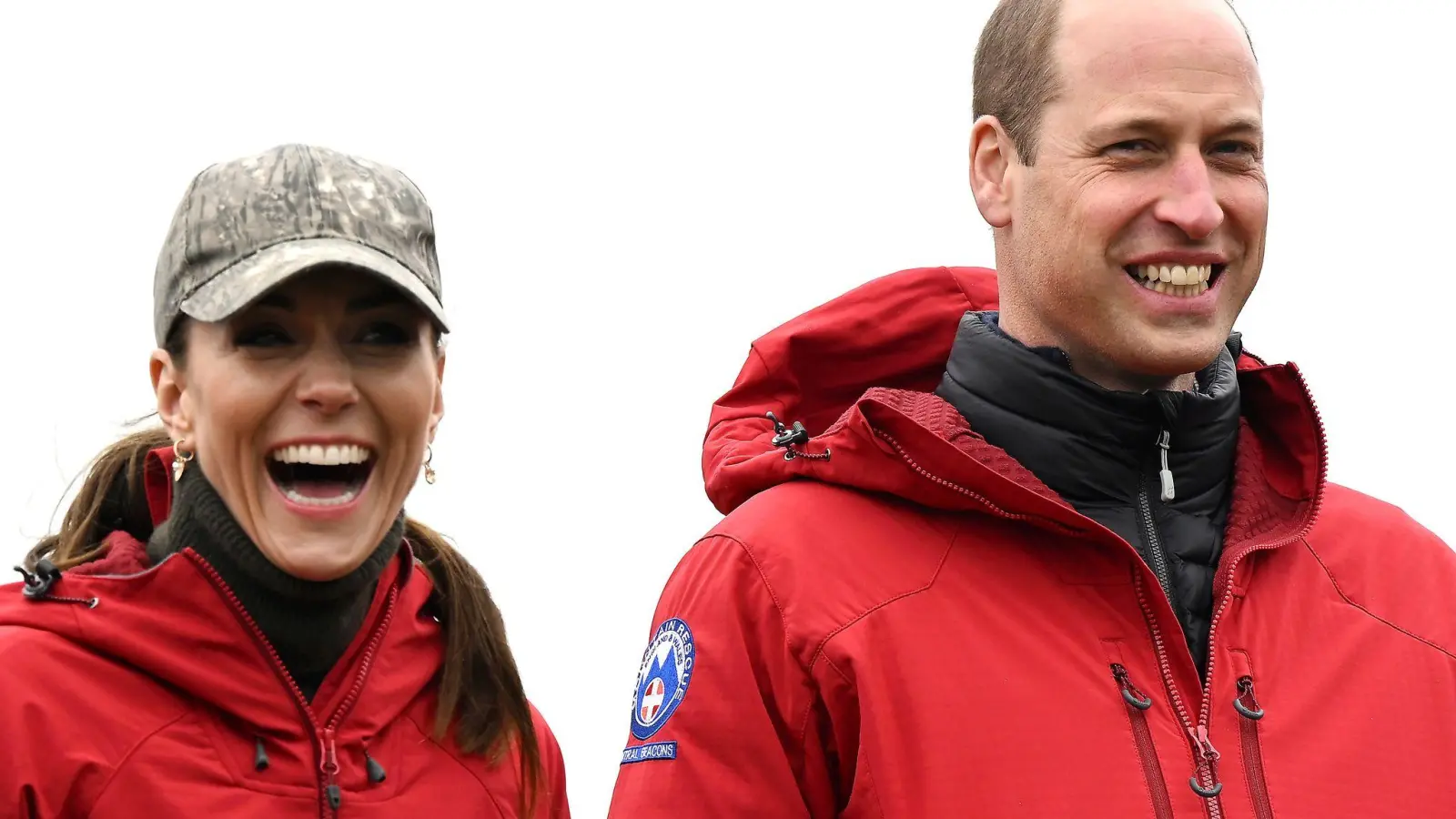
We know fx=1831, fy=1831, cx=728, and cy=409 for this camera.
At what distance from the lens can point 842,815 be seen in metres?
2.42

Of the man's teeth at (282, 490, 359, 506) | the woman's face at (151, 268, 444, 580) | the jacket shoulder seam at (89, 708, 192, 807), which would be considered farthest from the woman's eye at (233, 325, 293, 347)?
the jacket shoulder seam at (89, 708, 192, 807)

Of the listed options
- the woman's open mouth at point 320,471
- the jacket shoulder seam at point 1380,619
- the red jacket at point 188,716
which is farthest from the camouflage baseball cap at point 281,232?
the jacket shoulder seam at point 1380,619

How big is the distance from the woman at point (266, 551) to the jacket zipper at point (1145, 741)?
968mm

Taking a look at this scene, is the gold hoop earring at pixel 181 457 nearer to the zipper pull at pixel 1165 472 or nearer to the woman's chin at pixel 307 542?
the woman's chin at pixel 307 542

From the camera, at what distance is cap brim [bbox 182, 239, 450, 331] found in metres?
2.54

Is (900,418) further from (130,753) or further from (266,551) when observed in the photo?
(130,753)

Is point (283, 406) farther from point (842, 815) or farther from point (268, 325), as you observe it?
point (842, 815)

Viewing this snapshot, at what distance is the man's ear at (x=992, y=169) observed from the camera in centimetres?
276

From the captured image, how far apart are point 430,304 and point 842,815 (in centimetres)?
93

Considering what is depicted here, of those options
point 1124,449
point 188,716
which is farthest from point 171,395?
point 1124,449

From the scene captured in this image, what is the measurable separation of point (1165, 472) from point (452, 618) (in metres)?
1.16

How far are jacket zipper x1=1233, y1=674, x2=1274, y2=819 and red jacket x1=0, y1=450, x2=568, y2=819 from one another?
1.09 meters

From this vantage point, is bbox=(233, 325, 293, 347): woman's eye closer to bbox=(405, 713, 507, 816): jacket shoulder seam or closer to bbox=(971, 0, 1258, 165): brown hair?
bbox=(405, 713, 507, 816): jacket shoulder seam

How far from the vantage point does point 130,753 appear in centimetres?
246
